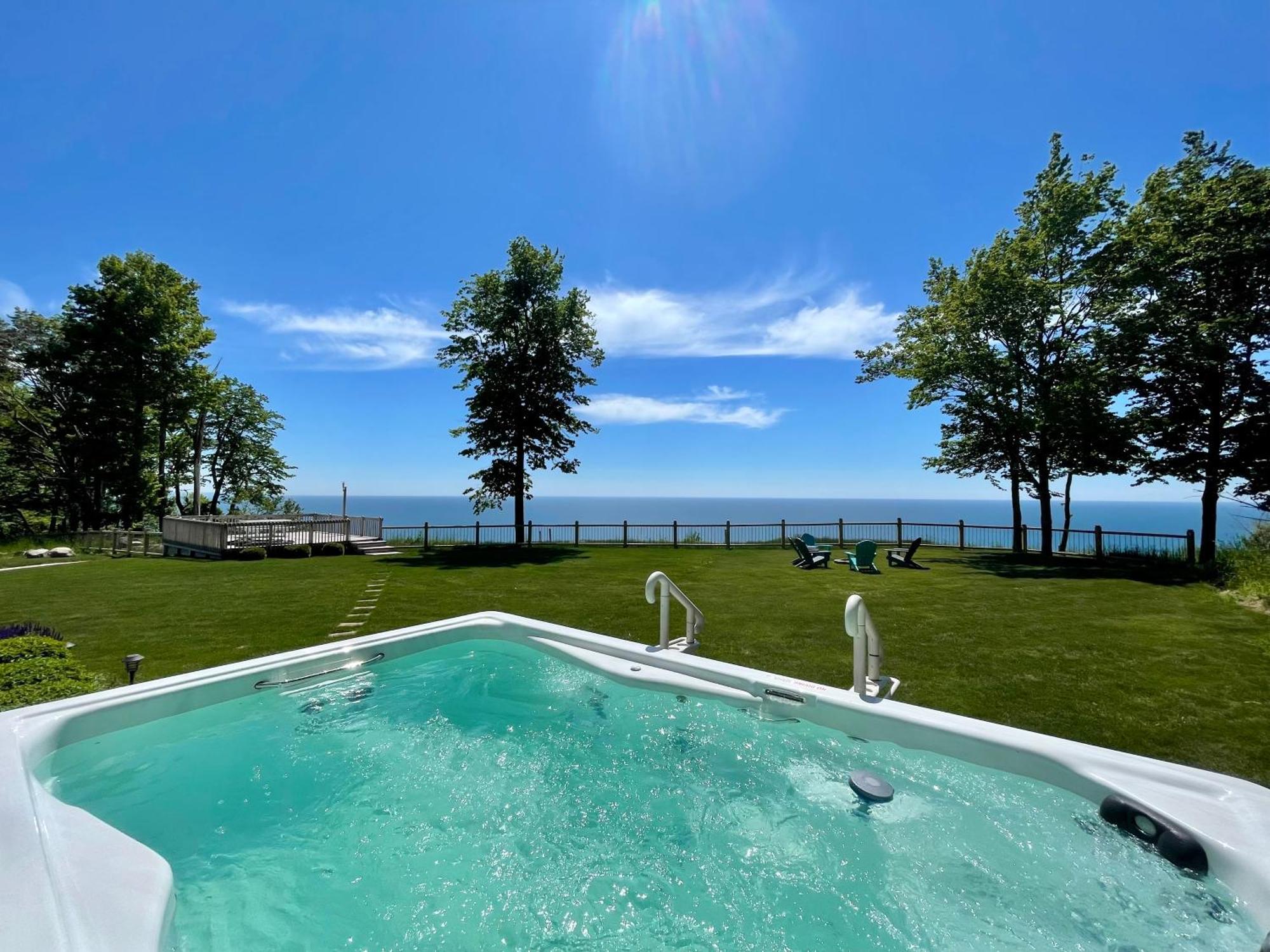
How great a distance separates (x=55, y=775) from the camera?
127 inches

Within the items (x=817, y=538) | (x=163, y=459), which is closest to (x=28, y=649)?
(x=817, y=538)

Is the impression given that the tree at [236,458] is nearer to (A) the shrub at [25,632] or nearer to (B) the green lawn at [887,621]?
(B) the green lawn at [887,621]

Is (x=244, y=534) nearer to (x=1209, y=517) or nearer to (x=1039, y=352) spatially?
(x=1039, y=352)

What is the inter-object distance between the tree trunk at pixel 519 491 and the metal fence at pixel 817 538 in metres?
0.33

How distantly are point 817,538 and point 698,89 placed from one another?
42.2 ft

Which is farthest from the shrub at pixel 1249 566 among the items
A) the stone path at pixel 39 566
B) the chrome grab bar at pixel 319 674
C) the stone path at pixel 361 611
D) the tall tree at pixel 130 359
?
the tall tree at pixel 130 359

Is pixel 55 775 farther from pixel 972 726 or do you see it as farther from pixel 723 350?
pixel 723 350

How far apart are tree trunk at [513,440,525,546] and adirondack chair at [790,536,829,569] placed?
9.83 meters

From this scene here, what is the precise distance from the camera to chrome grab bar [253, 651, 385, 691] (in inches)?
176

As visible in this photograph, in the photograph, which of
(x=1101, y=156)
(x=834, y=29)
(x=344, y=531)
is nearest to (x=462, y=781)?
(x=834, y=29)

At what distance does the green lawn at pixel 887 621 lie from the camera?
159 inches

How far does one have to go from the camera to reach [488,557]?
48.9 feet

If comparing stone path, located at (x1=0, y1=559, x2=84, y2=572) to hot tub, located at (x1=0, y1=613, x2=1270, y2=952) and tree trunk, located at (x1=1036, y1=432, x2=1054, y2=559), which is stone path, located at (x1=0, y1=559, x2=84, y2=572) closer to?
hot tub, located at (x1=0, y1=613, x2=1270, y2=952)

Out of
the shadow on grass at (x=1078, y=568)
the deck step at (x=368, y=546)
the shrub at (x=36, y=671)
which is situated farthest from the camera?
the deck step at (x=368, y=546)
